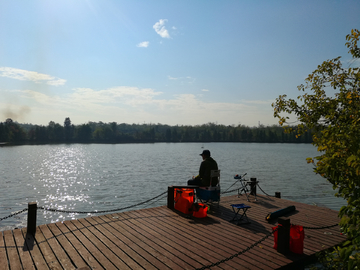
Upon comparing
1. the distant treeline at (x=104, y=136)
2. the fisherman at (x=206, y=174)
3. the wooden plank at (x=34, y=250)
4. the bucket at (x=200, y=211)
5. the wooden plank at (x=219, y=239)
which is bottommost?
the wooden plank at (x=34, y=250)

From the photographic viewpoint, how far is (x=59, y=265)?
178 inches

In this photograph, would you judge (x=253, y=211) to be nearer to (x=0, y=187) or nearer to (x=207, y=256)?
(x=207, y=256)

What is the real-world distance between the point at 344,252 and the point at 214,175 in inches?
237

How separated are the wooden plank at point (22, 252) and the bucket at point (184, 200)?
4.29 metres

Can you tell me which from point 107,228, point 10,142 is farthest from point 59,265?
point 10,142

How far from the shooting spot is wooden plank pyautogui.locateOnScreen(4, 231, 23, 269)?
4512 mm

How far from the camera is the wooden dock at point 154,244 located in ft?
15.3

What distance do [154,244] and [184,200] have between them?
96.7 inches

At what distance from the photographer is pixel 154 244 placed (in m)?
5.50

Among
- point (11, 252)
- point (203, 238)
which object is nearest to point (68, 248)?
point (11, 252)

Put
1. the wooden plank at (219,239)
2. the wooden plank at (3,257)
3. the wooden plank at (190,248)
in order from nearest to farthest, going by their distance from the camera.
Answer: the wooden plank at (3,257), the wooden plank at (190,248), the wooden plank at (219,239)

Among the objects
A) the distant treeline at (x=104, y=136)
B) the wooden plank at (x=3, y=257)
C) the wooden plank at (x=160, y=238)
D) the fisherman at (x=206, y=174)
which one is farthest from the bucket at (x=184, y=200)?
the distant treeline at (x=104, y=136)

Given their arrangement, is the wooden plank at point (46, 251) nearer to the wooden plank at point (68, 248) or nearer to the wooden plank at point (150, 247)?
the wooden plank at point (68, 248)

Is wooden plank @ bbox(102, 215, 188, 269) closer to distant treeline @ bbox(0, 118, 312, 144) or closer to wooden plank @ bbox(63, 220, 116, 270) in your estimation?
wooden plank @ bbox(63, 220, 116, 270)
